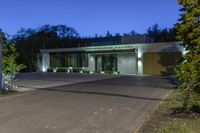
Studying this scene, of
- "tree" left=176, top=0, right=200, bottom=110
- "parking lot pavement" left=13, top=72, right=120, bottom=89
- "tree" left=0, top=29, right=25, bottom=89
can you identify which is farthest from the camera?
"parking lot pavement" left=13, top=72, right=120, bottom=89

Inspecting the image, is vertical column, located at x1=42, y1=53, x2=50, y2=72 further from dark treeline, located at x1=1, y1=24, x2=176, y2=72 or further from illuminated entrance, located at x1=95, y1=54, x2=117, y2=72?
illuminated entrance, located at x1=95, y1=54, x2=117, y2=72

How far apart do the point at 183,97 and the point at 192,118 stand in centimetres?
64

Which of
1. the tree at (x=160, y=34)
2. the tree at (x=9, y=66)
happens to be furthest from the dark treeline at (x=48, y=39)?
the tree at (x=9, y=66)

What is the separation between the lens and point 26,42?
49969 mm

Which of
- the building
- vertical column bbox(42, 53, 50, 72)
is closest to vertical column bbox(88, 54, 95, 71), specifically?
the building

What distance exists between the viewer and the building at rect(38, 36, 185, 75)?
121ft

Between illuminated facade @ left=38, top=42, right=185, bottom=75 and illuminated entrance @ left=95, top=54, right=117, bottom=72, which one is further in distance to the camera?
illuminated entrance @ left=95, top=54, right=117, bottom=72

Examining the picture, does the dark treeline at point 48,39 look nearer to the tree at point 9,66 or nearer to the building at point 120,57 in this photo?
the building at point 120,57

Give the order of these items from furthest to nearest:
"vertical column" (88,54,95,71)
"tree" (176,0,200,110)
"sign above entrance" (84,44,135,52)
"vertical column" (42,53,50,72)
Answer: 1. "vertical column" (42,53,50,72)
2. "vertical column" (88,54,95,71)
3. "sign above entrance" (84,44,135,52)
4. "tree" (176,0,200,110)

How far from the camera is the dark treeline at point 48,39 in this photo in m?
49.3

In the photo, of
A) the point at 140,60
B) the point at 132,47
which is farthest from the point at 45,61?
the point at 140,60

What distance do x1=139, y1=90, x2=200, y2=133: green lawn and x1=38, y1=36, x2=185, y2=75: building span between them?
23.3 meters

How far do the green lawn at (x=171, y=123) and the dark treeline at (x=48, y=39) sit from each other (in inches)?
1322

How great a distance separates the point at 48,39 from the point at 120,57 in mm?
16942
